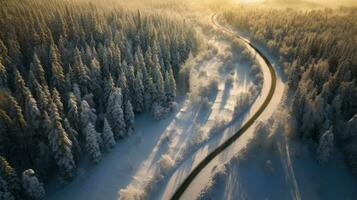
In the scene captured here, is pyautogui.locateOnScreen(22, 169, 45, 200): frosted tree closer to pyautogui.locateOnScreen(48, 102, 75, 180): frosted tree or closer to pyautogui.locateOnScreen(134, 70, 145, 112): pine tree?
pyautogui.locateOnScreen(48, 102, 75, 180): frosted tree

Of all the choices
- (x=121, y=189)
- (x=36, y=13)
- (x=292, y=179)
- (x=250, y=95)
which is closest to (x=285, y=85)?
(x=250, y=95)

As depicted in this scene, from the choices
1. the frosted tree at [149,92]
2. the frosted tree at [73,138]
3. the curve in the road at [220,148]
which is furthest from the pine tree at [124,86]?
the curve in the road at [220,148]

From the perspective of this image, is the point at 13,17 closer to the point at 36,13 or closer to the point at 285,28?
the point at 36,13

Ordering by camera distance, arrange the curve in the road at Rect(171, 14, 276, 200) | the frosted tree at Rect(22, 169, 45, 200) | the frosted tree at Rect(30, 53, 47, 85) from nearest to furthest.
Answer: the frosted tree at Rect(22, 169, 45, 200), the curve in the road at Rect(171, 14, 276, 200), the frosted tree at Rect(30, 53, 47, 85)

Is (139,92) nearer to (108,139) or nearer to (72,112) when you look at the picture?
(108,139)

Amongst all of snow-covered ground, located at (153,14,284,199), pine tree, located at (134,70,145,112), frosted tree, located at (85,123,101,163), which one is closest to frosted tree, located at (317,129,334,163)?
snow-covered ground, located at (153,14,284,199)

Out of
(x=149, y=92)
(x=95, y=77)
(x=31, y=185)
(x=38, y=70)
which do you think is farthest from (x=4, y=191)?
(x=149, y=92)
